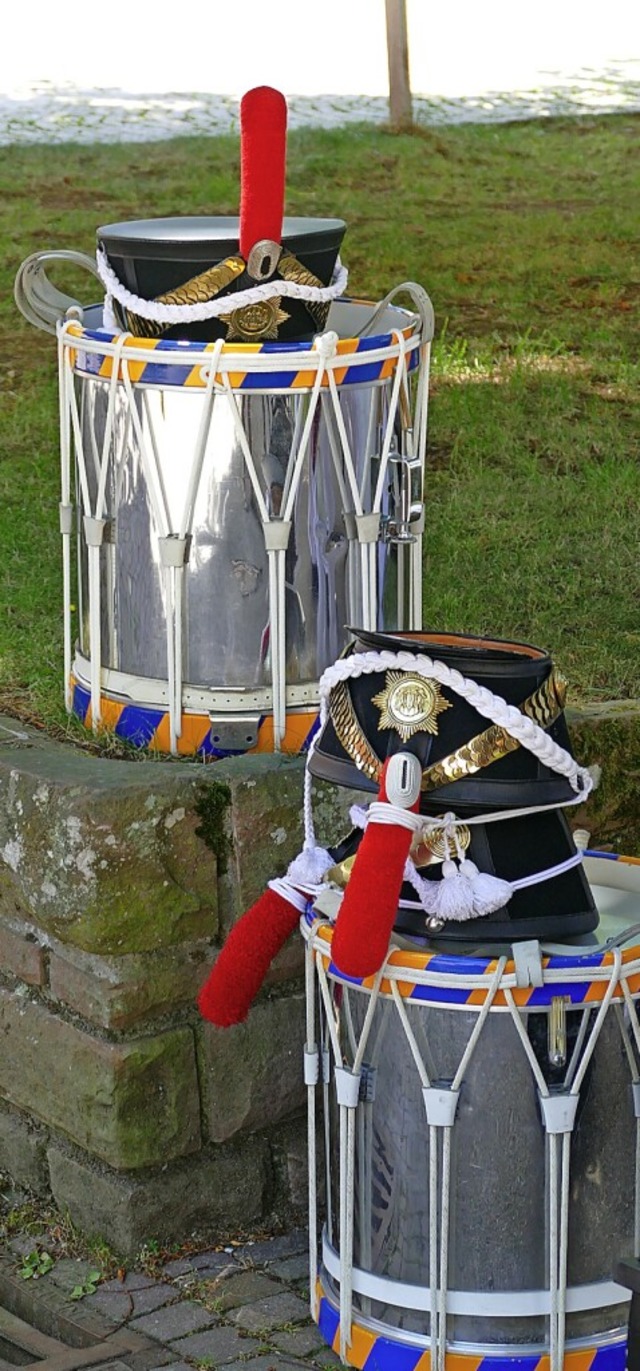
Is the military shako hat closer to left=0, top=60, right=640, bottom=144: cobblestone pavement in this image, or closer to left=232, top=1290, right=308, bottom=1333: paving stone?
left=232, top=1290, right=308, bottom=1333: paving stone

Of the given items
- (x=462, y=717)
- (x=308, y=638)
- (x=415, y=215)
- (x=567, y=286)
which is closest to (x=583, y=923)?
(x=462, y=717)

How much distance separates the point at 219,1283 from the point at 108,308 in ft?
5.66

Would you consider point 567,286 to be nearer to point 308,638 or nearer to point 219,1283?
point 308,638

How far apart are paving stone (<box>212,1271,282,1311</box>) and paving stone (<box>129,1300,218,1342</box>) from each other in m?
0.04

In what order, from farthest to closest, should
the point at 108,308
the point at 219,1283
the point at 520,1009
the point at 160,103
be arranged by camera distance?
the point at 160,103
the point at 108,308
the point at 219,1283
the point at 520,1009

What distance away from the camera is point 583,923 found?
2643mm

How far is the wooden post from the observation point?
10.0 metres

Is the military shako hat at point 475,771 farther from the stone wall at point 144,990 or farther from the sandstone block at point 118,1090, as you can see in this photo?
the sandstone block at point 118,1090

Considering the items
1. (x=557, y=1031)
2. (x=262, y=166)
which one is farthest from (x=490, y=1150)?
(x=262, y=166)

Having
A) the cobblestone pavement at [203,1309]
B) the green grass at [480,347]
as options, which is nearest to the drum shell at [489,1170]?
the cobblestone pavement at [203,1309]

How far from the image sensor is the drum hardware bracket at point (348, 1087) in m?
2.66

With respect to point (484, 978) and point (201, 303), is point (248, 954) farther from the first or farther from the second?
point (201, 303)

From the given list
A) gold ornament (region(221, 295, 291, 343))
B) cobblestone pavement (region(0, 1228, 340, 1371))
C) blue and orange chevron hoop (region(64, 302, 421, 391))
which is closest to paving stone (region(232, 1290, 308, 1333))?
cobblestone pavement (region(0, 1228, 340, 1371))

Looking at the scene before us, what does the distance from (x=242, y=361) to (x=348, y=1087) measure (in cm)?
121
